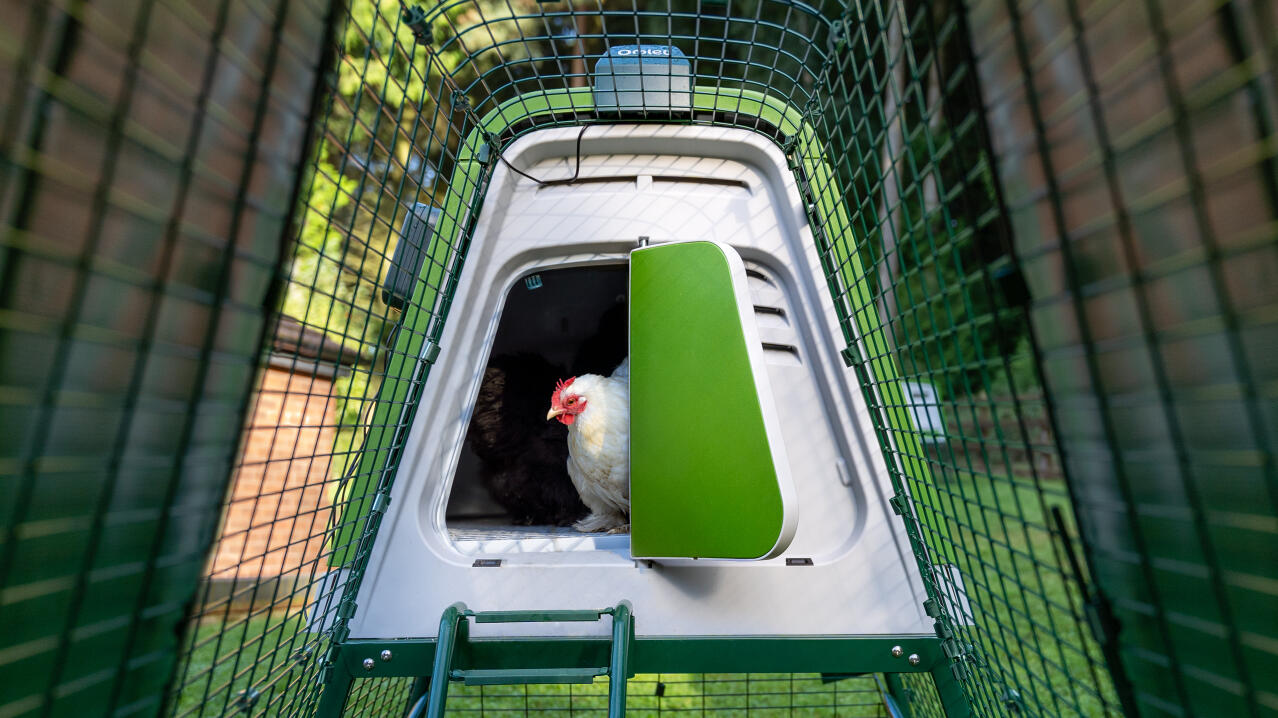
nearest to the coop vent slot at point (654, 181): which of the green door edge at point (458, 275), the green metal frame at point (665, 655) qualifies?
the green door edge at point (458, 275)

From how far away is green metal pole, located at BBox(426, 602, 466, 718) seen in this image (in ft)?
2.91

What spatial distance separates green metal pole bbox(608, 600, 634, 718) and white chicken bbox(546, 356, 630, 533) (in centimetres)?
48

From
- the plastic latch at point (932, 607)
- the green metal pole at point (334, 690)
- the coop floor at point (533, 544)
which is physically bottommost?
the green metal pole at point (334, 690)

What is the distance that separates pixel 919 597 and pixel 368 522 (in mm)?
979

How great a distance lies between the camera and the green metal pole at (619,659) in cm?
88

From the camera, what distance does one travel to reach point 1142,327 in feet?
1.53

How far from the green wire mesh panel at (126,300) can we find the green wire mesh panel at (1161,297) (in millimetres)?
616

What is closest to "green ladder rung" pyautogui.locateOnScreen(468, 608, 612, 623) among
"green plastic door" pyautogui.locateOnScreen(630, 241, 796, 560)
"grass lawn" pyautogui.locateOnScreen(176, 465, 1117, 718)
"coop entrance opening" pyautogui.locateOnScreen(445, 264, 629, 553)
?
"green plastic door" pyautogui.locateOnScreen(630, 241, 796, 560)

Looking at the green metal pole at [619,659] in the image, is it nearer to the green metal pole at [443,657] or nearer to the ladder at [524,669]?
the ladder at [524,669]

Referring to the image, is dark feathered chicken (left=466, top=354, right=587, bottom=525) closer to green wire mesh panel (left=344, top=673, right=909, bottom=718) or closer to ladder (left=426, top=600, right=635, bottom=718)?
green wire mesh panel (left=344, top=673, right=909, bottom=718)

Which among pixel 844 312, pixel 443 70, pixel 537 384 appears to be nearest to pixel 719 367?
pixel 844 312

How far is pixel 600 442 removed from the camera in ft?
4.90

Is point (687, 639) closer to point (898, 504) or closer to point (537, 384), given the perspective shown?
point (898, 504)

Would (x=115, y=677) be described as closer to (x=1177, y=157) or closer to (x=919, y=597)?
(x=1177, y=157)
